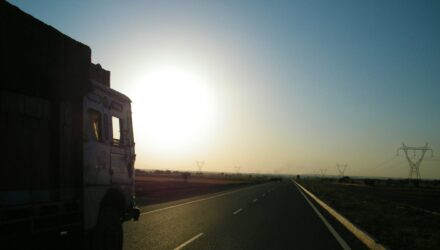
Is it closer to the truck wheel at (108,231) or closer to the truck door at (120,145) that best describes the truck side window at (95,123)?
the truck door at (120,145)

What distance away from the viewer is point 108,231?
7.34 metres

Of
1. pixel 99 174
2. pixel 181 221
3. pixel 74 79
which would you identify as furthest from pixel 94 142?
pixel 181 221

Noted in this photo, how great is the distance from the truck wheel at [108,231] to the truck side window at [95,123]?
46.5 inches

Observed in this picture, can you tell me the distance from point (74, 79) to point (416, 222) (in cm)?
1419

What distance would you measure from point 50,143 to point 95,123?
1521 millimetres

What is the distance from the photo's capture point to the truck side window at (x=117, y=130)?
8.10m

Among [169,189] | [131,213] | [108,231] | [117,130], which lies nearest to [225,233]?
[131,213]

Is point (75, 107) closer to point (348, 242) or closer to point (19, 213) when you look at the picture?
point (19, 213)

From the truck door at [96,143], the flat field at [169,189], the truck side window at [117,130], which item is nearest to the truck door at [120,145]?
the truck side window at [117,130]

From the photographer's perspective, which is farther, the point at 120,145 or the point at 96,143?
the point at 120,145

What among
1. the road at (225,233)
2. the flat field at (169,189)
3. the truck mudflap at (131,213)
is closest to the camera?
the truck mudflap at (131,213)

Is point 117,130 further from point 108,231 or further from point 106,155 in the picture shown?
point 108,231

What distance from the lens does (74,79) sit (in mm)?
6320

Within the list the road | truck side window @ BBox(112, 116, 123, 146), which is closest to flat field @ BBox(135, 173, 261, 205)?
the road
